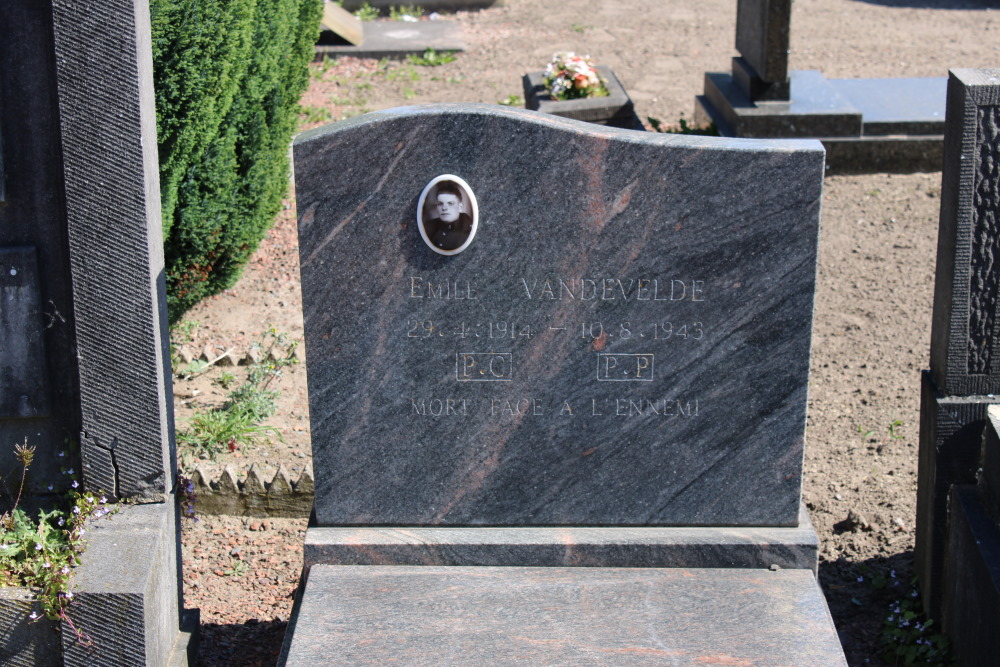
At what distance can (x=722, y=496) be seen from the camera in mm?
3391

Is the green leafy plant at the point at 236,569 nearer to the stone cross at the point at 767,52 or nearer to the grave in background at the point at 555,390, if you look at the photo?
the grave in background at the point at 555,390

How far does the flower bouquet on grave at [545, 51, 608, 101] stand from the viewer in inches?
308

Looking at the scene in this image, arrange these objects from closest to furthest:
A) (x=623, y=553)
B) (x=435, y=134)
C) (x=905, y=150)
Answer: (x=435, y=134)
(x=623, y=553)
(x=905, y=150)

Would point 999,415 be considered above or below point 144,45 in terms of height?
below

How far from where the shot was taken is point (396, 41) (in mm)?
11125

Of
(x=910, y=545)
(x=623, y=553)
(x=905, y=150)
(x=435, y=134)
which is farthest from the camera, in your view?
(x=905, y=150)

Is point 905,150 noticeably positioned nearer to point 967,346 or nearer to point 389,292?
point 967,346

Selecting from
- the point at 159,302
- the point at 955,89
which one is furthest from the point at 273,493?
the point at 955,89

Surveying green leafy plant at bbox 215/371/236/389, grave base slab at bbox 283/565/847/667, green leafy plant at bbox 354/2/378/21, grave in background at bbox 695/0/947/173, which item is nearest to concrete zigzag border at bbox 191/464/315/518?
green leafy plant at bbox 215/371/236/389

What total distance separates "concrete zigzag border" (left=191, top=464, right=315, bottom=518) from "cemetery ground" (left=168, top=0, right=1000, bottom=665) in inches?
1.4

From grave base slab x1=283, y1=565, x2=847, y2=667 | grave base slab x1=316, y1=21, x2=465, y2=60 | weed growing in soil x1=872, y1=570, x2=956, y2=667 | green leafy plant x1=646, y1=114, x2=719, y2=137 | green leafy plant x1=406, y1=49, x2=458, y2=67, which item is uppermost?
grave base slab x1=316, y1=21, x2=465, y2=60

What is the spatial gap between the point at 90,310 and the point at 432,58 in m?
7.87

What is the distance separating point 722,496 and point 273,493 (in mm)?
1811

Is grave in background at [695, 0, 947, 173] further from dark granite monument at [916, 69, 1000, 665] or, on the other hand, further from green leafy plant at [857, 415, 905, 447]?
dark granite monument at [916, 69, 1000, 665]
